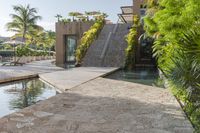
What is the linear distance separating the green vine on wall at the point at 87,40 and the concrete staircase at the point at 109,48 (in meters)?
0.34

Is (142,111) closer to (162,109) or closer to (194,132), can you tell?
(162,109)

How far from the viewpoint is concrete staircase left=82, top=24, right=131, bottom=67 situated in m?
22.6

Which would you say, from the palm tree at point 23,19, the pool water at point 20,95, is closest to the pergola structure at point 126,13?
the palm tree at point 23,19

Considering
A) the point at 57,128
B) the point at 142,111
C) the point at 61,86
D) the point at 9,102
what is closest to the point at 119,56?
the point at 61,86

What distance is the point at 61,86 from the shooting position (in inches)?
443

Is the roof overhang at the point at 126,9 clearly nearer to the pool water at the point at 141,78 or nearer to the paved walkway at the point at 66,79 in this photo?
the pool water at the point at 141,78

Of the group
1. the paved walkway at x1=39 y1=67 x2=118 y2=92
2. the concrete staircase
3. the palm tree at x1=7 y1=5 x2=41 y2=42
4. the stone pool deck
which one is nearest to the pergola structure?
the concrete staircase

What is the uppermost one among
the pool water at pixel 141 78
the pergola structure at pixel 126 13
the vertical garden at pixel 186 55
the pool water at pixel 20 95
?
the pergola structure at pixel 126 13

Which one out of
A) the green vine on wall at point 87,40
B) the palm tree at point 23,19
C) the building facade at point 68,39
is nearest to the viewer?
the green vine on wall at point 87,40

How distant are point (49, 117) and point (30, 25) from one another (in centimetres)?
3588

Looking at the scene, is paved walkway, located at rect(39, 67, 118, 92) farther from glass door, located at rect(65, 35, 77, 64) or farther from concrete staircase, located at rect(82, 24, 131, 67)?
glass door, located at rect(65, 35, 77, 64)

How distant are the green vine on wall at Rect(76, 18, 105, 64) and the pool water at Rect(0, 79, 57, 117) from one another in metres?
10.1

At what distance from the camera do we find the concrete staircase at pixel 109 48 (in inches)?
891

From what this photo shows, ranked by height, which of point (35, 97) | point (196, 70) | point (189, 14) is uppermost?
point (189, 14)
